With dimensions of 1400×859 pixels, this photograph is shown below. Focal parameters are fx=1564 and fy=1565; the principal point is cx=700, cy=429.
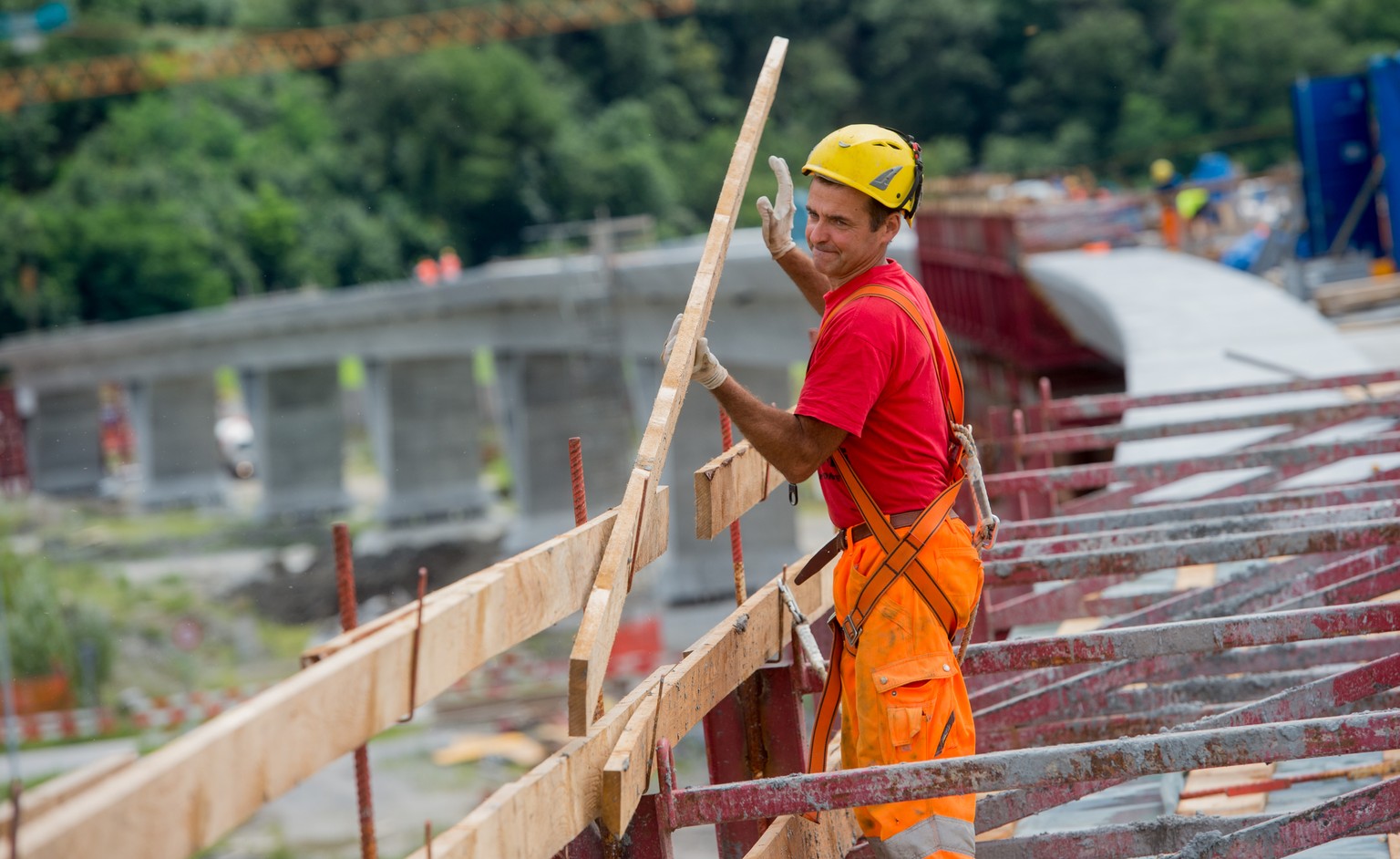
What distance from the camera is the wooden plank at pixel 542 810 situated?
279 centimetres

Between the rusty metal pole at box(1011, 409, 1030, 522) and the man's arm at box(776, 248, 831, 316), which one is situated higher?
the man's arm at box(776, 248, 831, 316)

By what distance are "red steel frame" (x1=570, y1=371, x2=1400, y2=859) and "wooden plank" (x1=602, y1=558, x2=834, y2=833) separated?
0.08m

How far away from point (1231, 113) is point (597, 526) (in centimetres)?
8163

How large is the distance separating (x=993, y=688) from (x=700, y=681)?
1.64 meters

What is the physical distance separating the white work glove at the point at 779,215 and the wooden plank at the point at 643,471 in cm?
9

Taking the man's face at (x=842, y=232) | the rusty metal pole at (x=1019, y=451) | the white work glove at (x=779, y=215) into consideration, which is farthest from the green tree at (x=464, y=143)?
the man's face at (x=842, y=232)

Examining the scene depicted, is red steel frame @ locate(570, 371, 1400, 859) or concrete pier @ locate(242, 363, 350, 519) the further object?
concrete pier @ locate(242, 363, 350, 519)

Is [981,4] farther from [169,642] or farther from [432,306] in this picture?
[169,642]

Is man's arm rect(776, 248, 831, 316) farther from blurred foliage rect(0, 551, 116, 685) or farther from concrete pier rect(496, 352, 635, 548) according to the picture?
concrete pier rect(496, 352, 635, 548)

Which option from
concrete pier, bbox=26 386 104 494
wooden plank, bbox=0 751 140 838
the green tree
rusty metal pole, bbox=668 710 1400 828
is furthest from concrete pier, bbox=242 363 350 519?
wooden plank, bbox=0 751 140 838

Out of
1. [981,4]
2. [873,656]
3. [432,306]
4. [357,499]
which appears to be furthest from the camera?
[981,4]

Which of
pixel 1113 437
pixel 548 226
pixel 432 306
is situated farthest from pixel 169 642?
pixel 548 226

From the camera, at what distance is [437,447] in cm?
5109

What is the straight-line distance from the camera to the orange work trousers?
369cm
